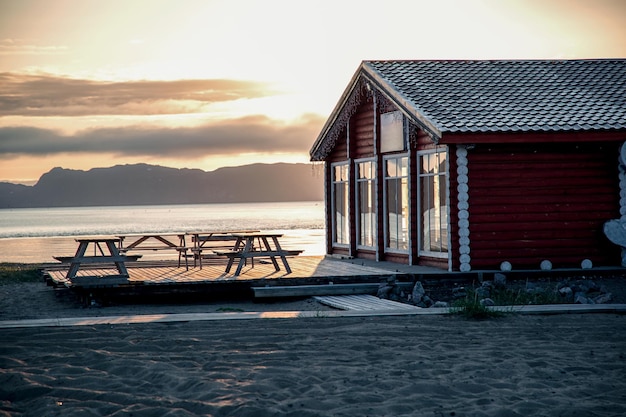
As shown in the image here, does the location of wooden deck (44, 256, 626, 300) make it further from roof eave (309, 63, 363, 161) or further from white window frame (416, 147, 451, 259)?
roof eave (309, 63, 363, 161)

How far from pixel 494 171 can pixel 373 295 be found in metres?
3.27

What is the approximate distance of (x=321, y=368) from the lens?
24.2 feet

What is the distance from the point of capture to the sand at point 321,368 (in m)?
6.27

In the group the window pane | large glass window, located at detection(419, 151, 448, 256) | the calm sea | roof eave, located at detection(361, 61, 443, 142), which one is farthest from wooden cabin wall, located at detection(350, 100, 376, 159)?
the calm sea

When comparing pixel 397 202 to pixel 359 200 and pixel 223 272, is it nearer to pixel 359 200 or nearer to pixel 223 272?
pixel 359 200

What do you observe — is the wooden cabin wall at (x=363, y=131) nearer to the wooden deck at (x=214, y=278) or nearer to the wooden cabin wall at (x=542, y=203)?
the wooden deck at (x=214, y=278)

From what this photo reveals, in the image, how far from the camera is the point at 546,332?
9.22 meters

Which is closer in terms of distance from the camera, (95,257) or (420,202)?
(95,257)

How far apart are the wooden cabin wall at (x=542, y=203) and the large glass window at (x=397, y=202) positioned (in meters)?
2.19

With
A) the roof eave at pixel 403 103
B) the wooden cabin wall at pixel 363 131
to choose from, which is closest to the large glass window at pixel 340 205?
the wooden cabin wall at pixel 363 131

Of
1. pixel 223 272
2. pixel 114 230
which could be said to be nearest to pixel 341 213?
pixel 223 272

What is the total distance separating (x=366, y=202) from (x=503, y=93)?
3.99 m

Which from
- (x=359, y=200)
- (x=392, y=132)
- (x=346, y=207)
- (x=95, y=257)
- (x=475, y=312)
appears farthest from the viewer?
(x=346, y=207)

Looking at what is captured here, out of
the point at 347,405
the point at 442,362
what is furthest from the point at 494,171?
the point at 347,405
